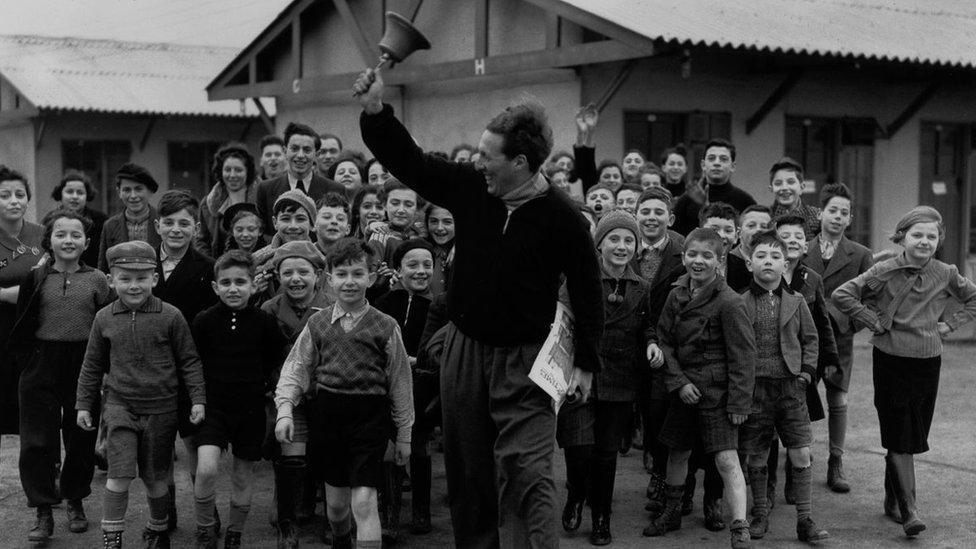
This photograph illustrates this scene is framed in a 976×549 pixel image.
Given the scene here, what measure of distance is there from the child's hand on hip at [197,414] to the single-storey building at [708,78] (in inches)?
288

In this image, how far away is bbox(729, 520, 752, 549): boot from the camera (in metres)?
5.61

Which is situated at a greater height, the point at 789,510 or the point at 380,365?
the point at 380,365

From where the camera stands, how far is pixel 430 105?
15992 millimetres

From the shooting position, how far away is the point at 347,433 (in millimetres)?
5102

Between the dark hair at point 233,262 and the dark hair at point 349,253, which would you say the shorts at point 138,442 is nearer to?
the dark hair at point 233,262

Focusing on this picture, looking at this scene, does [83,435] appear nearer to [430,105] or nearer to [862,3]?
[430,105]

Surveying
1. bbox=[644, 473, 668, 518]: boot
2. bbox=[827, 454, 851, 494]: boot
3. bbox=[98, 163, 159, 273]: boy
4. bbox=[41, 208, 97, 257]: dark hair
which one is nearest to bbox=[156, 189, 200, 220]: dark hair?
bbox=[41, 208, 97, 257]: dark hair

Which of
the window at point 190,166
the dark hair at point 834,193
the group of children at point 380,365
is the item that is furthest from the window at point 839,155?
the window at point 190,166

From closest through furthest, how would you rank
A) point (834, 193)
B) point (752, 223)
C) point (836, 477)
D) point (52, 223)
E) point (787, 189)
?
point (52, 223), point (752, 223), point (836, 477), point (834, 193), point (787, 189)

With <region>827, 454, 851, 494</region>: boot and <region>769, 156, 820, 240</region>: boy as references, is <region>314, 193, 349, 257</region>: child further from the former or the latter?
<region>827, 454, 851, 494</region>: boot

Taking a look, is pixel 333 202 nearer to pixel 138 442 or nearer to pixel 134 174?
pixel 134 174

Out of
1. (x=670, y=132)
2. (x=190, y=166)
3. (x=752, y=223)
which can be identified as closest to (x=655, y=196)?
(x=752, y=223)

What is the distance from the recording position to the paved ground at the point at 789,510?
587 centimetres

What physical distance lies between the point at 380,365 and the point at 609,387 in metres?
1.29
